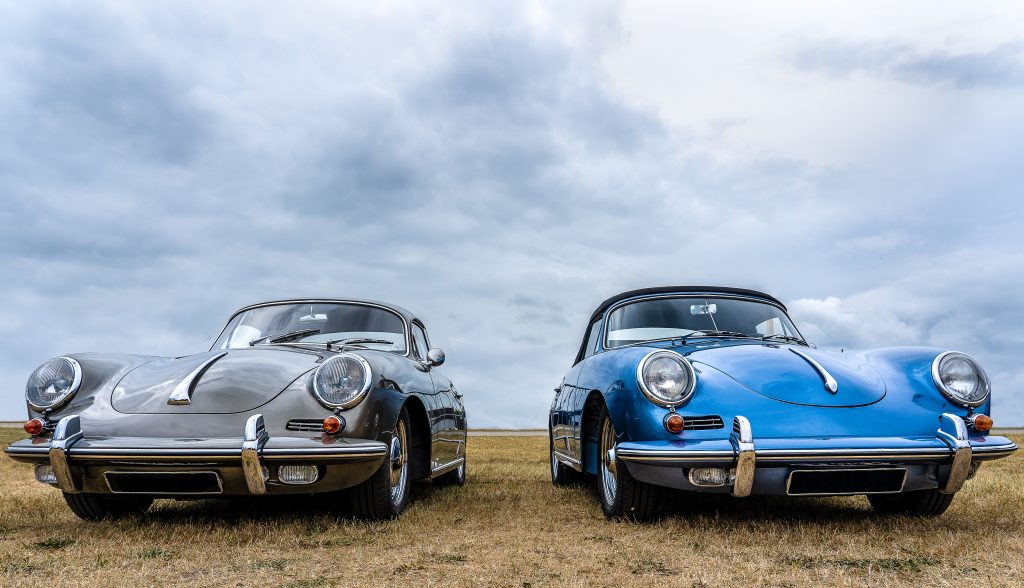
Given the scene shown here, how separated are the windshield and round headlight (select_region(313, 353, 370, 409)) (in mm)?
1310

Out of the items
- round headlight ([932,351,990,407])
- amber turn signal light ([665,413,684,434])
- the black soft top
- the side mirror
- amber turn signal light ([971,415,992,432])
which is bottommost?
amber turn signal light ([971,415,992,432])

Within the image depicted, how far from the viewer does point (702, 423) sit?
14.4 feet

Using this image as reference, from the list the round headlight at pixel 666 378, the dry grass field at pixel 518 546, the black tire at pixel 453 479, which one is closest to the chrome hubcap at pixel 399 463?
the dry grass field at pixel 518 546

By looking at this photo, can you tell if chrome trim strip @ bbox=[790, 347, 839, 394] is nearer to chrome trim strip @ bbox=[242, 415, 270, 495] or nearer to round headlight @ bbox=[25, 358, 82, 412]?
chrome trim strip @ bbox=[242, 415, 270, 495]

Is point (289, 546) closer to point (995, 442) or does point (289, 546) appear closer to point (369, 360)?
point (369, 360)

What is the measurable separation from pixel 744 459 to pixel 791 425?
0.43 meters

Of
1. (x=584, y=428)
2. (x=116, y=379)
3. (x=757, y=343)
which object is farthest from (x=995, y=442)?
(x=116, y=379)

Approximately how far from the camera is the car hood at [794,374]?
14.8ft

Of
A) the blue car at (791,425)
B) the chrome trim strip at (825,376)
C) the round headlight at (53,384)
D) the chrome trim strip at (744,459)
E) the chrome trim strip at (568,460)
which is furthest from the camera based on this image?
the chrome trim strip at (568,460)

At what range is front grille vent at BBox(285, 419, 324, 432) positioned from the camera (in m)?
4.53

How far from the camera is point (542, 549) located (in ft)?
13.3

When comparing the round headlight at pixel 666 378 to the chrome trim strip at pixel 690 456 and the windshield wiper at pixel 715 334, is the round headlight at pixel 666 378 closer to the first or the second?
the chrome trim strip at pixel 690 456

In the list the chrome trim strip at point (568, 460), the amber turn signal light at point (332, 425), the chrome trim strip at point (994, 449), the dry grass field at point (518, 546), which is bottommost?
the dry grass field at point (518, 546)

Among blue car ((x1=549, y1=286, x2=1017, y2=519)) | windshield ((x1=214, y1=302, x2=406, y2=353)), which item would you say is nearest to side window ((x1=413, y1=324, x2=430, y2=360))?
windshield ((x1=214, y1=302, x2=406, y2=353))
